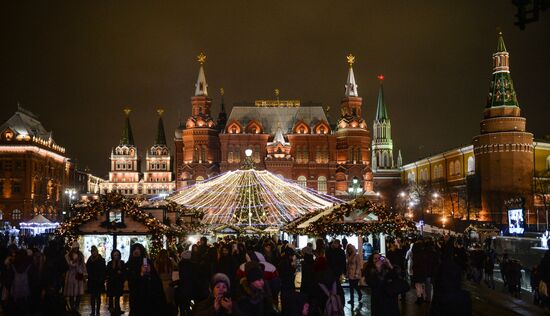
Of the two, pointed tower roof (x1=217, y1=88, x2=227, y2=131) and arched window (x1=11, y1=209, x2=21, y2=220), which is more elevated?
pointed tower roof (x1=217, y1=88, x2=227, y2=131)

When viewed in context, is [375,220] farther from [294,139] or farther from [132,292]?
[294,139]

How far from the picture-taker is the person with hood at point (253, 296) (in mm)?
6473

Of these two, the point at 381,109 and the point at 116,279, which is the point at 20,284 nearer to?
the point at 116,279

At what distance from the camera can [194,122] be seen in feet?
264

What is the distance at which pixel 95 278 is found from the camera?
14898mm

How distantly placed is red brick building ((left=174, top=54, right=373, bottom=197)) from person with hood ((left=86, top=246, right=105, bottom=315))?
62575mm

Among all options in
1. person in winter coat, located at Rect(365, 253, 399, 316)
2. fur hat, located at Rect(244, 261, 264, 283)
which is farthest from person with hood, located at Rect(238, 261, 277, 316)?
person in winter coat, located at Rect(365, 253, 399, 316)

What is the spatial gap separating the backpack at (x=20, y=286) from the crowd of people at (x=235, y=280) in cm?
2

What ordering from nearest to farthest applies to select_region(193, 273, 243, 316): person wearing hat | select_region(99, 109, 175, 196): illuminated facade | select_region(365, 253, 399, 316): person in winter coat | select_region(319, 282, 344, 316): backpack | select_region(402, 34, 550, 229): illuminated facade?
1. select_region(193, 273, 243, 316): person wearing hat
2. select_region(365, 253, 399, 316): person in winter coat
3. select_region(319, 282, 344, 316): backpack
4. select_region(402, 34, 550, 229): illuminated facade
5. select_region(99, 109, 175, 196): illuminated facade

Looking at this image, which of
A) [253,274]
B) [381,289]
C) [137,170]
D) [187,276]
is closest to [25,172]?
[137,170]

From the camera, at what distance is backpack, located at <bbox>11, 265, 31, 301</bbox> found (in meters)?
12.9

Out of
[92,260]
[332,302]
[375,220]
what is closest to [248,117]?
[375,220]

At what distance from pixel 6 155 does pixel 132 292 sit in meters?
Answer: 73.6

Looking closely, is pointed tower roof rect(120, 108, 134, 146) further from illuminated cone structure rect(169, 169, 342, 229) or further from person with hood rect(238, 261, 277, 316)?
person with hood rect(238, 261, 277, 316)
